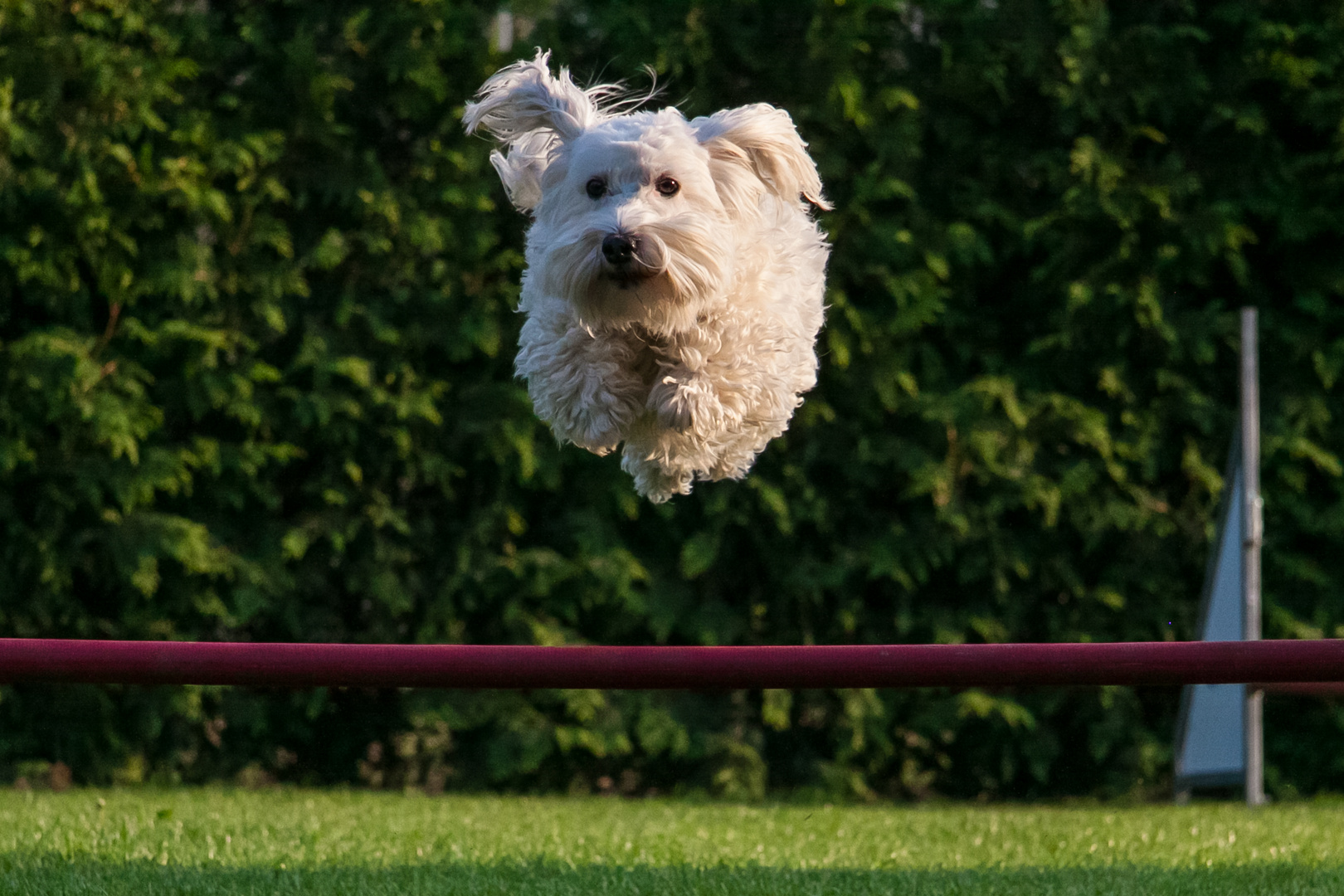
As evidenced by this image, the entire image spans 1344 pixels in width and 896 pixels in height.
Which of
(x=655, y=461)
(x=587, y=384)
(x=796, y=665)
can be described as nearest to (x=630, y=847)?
(x=655, y=461)

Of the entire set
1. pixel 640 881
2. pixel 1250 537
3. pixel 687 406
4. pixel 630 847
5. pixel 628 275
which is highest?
pixel 628 275

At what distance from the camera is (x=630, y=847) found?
375 cm

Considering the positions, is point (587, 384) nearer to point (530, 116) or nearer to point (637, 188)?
point (637, 188)

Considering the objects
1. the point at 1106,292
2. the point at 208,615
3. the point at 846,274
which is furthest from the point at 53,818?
the point at 1106,292

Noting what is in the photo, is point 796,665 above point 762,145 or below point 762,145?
below

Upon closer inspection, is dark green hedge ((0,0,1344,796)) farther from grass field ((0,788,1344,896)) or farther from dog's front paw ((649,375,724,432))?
dog's front paw ((649,375,724,432))

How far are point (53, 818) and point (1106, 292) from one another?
3881 millimetres

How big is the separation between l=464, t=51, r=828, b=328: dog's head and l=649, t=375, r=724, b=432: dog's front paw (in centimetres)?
15

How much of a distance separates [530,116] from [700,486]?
2419mm

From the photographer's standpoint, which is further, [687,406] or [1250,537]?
[1250,537]

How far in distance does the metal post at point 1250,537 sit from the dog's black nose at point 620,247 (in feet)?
9.44

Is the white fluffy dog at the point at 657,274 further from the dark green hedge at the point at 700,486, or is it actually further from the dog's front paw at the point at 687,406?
the dark green hedge at the point at 700,486

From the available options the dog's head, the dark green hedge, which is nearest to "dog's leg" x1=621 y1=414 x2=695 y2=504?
the dog's head

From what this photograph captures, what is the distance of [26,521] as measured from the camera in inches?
201
